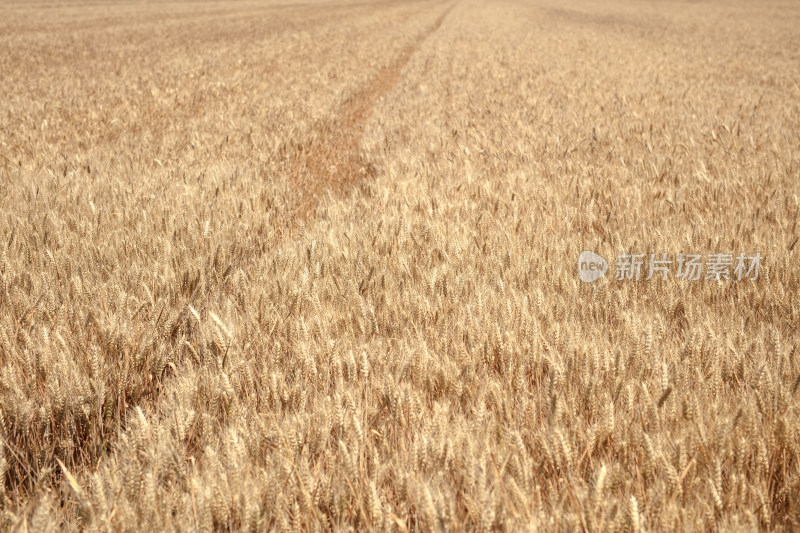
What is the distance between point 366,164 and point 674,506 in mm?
3850

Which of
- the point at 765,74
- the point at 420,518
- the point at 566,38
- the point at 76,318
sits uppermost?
the point at 566,38

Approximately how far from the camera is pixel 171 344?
5.48ft

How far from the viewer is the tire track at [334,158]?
391 cm

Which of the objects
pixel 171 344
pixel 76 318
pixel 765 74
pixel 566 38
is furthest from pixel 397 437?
pixel 566 38

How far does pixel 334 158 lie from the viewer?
192 inches

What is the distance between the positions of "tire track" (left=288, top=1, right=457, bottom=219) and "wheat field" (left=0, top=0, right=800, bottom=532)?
0.16 feet

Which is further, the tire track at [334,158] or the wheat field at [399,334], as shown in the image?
the tire track at [334,158]

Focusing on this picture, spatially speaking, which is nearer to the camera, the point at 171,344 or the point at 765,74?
the point at 171,344

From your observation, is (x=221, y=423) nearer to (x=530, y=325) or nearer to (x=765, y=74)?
(x=530, y=325)

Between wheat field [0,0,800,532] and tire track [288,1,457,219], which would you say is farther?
tire track [288,1,457,219]

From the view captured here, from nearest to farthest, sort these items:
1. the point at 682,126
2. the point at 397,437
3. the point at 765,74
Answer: the point at 397,437, the point at 682,126, the point at 765,74

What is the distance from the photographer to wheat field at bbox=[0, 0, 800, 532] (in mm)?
1028

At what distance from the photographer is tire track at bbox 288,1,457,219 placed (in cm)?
391

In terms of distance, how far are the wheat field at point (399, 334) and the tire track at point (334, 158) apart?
5cm
